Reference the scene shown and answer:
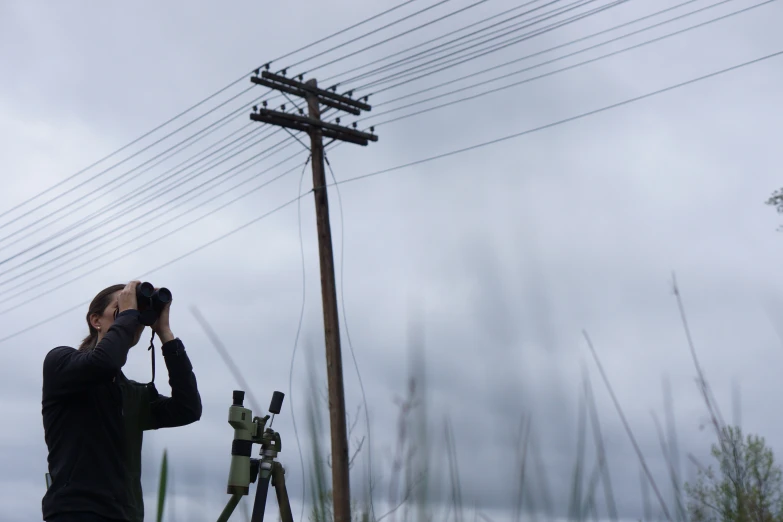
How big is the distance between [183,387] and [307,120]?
28.3 ft

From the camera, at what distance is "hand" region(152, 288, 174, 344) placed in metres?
2.61

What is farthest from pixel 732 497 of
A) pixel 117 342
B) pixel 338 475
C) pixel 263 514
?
pixel 338 475

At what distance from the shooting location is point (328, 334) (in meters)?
10.4

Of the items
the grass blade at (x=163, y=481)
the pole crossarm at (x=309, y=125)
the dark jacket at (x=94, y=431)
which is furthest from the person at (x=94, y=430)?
the pole crossarm at (x=309, y=125)

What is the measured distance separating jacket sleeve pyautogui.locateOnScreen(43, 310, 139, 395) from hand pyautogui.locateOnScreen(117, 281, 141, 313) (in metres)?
0.17

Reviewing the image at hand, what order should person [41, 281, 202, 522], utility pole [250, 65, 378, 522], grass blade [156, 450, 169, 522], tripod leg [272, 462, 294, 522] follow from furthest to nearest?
utility pole [250, 65, 378, 522]
tripod leg [272, 462, 294, 522]
person [41, 281, 202, 522]
grass blade [156, 450, 169, 522]

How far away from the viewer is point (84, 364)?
2.18 metres

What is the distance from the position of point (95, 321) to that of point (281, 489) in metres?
0.79

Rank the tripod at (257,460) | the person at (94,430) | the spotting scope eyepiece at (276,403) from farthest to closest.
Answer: the spotting scope eyepiece at (276,403)
the tripod at (257,460)
the person at (94,430)

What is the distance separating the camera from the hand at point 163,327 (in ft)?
8.57

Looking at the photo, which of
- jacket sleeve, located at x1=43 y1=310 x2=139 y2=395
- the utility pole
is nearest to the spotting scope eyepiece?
jacket sleeve, located at x1=43 y1=310 x2=139 y2=395

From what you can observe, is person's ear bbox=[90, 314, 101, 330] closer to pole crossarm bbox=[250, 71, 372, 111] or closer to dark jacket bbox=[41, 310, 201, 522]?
dark jacket bbox=[41, 310, 201, 522]

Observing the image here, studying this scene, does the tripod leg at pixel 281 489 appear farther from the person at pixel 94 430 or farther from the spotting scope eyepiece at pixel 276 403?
the person at pixel 94 430

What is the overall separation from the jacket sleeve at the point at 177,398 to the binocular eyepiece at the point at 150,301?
0.10 meters
